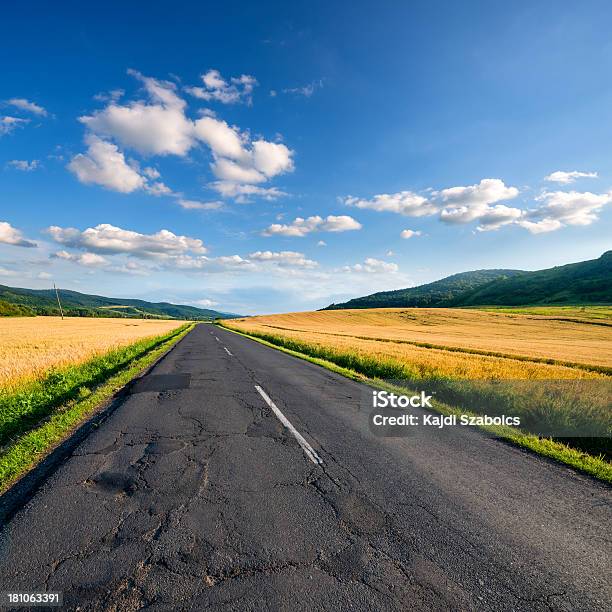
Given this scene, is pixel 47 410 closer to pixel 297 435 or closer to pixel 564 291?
pixel 297 435

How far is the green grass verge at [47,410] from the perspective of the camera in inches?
212

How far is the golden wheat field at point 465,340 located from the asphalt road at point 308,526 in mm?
7424

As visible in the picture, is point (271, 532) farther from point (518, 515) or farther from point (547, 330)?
point (547, 330)

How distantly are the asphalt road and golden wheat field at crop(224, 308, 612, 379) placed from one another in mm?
7424

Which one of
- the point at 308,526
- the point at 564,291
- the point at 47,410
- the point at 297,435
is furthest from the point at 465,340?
the point at 564,291

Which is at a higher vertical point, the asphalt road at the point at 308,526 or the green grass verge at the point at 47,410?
the green grass verge at the point at 47,410

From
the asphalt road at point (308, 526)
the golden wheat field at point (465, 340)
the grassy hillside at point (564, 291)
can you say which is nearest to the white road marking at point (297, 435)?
the asphalt road at point (308, 526)

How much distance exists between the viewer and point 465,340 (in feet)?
129

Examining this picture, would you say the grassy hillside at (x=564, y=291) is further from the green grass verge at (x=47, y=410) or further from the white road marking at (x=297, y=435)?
the green grass verge at (x=47, y=410)

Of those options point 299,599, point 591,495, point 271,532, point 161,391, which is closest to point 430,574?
point 299,599

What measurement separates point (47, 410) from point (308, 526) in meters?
7.46

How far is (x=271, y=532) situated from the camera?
3605 mm

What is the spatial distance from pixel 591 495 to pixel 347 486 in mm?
3236

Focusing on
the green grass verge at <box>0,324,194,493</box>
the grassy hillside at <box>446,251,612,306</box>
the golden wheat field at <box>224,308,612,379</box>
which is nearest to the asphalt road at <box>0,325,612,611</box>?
the green grass verge at <box>0,324,194,493</box>
